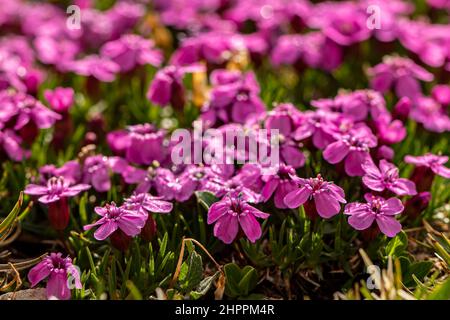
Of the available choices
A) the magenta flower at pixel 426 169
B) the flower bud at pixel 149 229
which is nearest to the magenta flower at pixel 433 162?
the magenta flower at pixel 426 169

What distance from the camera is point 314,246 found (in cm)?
265

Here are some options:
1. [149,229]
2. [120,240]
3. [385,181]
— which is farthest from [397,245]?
[120,240]

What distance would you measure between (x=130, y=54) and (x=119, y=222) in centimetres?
157

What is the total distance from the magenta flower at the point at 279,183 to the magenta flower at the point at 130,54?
1328 millimetres

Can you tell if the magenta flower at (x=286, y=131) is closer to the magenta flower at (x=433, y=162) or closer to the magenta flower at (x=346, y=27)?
the magenta flower at (x=433, y=162)

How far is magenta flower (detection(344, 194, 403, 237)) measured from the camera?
2531 mm

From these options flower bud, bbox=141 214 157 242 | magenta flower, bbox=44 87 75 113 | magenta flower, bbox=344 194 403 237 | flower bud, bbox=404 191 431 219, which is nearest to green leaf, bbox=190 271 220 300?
flower bud, bbox=141 214 157 242

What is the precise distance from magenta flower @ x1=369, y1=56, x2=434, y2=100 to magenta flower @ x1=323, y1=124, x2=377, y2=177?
931mm

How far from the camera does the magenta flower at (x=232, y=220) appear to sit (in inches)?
100.0

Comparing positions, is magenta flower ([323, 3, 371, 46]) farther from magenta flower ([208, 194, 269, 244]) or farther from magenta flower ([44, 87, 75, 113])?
magenta flower ([208, 194, 269, 244])

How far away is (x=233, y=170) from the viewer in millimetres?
2865
